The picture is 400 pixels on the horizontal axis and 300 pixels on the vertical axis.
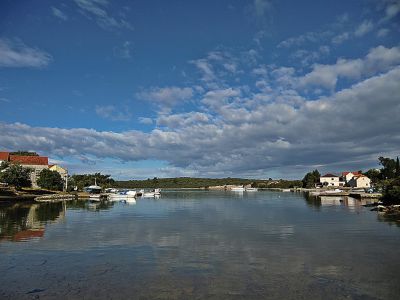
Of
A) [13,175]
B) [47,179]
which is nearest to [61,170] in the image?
[47,179]

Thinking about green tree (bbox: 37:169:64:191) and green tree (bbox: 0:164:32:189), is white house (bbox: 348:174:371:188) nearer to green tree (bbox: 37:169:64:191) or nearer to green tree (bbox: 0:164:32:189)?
green tree (bbox: 37:169:64:191)

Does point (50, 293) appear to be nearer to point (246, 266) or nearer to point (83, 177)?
point (246, 266)

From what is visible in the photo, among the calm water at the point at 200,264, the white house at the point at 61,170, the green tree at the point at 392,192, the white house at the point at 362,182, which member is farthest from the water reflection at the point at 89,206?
the white house at the point at 362,182

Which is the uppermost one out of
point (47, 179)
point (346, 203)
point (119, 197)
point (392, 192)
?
point (47, 179)

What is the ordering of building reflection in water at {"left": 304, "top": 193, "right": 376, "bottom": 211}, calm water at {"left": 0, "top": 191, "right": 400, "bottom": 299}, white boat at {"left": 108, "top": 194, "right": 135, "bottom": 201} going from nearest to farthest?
calm water at {"left": 0, "top": 191, "right": 400, "bottom": 299} → building reflection in water at {"left": 304, "top": 193, "right": 376, "bottom": 211} → white boat at {"left": 108, "top": 194, "right": 135, "bottom": 201}

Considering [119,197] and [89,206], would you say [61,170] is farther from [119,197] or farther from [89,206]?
[89,206]

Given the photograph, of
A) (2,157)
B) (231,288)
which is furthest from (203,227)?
(2,157)

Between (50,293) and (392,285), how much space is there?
48.7ft

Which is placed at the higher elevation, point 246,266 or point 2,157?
point 2,157

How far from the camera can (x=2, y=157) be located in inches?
4906

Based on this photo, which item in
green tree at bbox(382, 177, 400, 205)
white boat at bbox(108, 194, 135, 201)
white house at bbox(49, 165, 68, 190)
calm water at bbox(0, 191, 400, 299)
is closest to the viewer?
calm water at bbox(0, 191, 400, 299)

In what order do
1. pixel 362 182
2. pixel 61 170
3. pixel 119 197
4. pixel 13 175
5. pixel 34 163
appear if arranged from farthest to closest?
pixel 362 182
pixel 61 170
pixel 34 163
pixel 119 197
pixel 13 175

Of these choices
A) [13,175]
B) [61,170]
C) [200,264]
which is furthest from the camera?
[61,170]

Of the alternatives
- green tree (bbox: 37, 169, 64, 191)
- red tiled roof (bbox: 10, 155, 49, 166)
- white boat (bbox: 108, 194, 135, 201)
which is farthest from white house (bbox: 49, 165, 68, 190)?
white boat (bbox: 108, 194, 135, 201)
